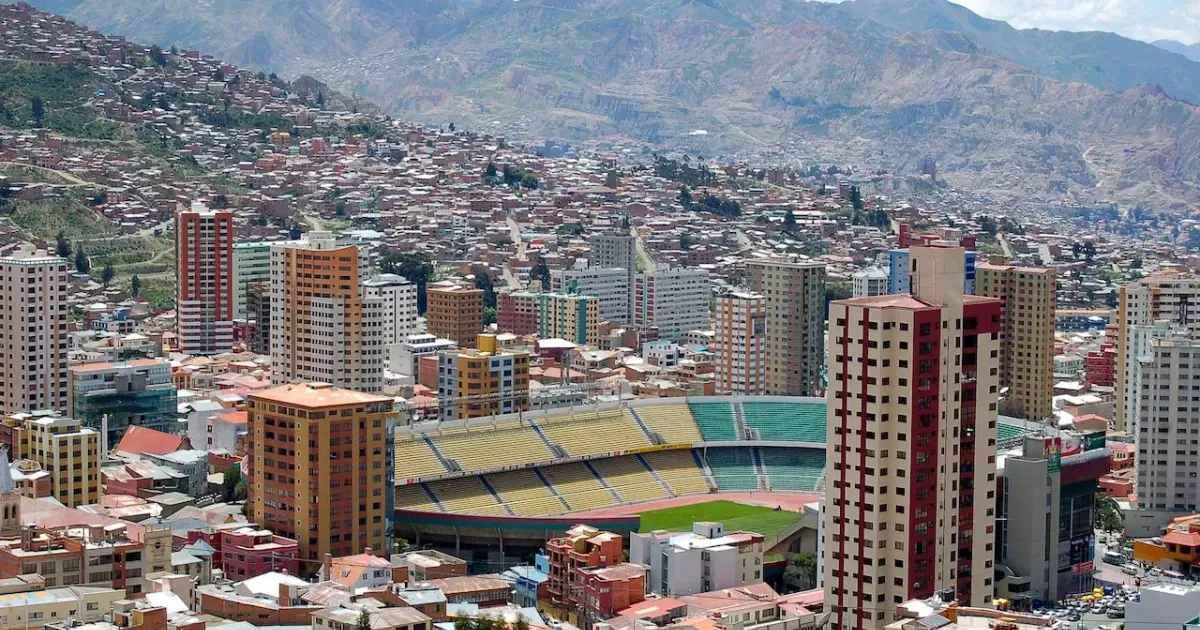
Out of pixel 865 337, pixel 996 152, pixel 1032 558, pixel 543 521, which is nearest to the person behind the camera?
pixel 865 337

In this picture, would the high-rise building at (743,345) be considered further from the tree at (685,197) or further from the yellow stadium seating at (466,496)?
the tree at (685,197)

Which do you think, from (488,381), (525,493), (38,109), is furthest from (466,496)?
(38,109)

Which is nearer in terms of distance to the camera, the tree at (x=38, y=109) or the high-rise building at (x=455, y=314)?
the high-rise building at (x=455, y=314)

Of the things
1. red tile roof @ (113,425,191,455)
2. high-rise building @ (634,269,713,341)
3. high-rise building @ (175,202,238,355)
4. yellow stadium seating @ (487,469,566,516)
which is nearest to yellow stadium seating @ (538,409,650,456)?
yellow stadium seating @ (487,469,566,516)

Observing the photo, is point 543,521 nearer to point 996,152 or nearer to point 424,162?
point 424,162

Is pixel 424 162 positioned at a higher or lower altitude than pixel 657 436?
higher

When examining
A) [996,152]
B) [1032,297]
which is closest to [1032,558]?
[1032,297]

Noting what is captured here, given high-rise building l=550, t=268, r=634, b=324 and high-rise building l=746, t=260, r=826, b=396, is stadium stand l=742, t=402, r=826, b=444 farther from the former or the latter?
high-rise building l=550, t=268, r=634, b=324

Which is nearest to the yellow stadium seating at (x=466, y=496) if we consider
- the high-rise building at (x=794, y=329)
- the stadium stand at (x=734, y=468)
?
the stadium stand at (x=734, y=468)
